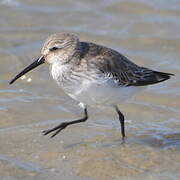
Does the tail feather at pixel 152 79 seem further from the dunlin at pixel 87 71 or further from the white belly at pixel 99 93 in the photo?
the white belly at pixel 99 93

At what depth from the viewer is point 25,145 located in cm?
676

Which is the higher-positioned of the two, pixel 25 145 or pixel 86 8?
pixel 86 8

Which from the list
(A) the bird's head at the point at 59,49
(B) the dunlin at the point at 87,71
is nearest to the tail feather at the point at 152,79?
(B) the dunlin at the point at 87,71

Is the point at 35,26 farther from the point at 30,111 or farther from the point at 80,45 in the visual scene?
the point at 80,45

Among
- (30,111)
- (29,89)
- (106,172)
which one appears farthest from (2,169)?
(29,89)

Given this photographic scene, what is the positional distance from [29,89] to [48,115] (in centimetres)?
76

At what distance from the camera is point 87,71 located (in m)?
6.36

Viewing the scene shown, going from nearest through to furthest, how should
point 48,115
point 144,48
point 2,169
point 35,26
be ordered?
point 2,169
point 48,115
point 144,48
point 35,26

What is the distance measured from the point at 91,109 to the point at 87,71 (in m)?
1.57

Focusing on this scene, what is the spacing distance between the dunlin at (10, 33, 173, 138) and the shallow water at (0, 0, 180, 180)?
0.47 m

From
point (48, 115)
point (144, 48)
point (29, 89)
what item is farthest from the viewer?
point (144, 48)

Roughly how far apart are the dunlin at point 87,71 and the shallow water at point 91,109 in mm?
473

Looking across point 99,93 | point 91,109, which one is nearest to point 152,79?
point 99,93

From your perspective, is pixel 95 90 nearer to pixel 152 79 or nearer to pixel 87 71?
pixel 87 71
